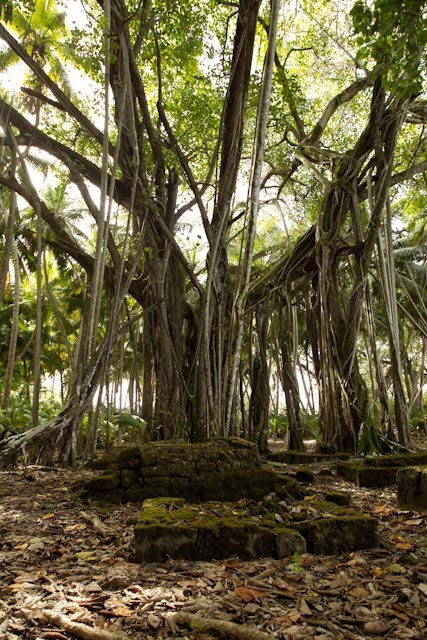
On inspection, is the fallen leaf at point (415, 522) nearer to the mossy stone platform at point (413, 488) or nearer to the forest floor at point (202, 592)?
the forest floor at point (202, 592)

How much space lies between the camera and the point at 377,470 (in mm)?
4027

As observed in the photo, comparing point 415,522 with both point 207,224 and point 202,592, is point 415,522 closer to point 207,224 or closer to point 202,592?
point 202,592

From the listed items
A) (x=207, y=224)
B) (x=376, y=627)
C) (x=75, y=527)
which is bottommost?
(x=376, y=627)

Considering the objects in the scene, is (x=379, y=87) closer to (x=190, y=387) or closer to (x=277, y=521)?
(x=190, y=387)

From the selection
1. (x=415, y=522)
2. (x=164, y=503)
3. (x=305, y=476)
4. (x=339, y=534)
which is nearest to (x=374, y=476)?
(x=305, y=476)

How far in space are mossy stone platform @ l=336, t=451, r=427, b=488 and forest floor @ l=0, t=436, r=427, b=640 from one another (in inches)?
49.1

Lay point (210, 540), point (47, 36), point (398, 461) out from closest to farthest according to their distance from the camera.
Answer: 1. point (210, 540)
2. point (398, 461)
3. point (47, 36)

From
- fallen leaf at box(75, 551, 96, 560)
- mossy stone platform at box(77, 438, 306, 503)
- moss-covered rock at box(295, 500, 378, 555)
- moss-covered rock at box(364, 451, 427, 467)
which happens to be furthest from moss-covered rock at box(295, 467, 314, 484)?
fallen leaf at box(75, 551, 96, 560)

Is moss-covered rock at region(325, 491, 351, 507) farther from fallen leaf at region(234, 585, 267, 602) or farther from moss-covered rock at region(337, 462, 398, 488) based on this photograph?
fallen leaf at region(234, 585, 267, 602)

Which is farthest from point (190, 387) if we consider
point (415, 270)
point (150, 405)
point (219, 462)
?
point (415, 270)

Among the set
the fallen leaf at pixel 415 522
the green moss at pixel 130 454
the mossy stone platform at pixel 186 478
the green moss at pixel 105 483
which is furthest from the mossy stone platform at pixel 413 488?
the green moss at pixel 105 483

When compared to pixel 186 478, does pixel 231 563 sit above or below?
below

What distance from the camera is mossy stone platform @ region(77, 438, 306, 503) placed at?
11.1 feet

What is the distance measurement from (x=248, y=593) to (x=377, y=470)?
2.44m
